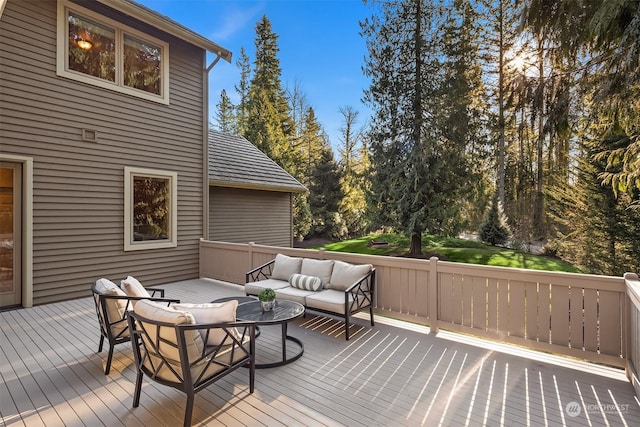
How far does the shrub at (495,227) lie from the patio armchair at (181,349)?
13865 millimetres

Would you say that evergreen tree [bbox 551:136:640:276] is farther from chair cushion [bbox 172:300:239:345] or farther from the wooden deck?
chair cushion [bbox 172:300:239:345]

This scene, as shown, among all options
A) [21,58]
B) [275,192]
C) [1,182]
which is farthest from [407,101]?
[1,182]

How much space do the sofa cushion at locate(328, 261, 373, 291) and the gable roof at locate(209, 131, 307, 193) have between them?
16.0 feet

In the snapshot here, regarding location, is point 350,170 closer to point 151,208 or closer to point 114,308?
point 151,208

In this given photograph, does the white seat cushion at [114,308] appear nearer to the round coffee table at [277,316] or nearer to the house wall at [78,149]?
the round coffee table at [277,316]

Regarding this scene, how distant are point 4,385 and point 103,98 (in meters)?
5.20

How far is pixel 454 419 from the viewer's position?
8.07ft

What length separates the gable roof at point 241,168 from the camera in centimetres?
879

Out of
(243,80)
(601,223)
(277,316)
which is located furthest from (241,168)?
(243,80)

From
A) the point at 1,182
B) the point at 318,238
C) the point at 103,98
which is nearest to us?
the point at 1,182

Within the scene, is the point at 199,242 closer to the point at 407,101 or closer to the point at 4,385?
the point at 4,385

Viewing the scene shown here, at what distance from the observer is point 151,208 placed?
7016mm

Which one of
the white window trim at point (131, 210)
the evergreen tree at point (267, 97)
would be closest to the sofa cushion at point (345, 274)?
the white window trim at point (131, 210)

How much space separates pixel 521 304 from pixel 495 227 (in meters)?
11.6
